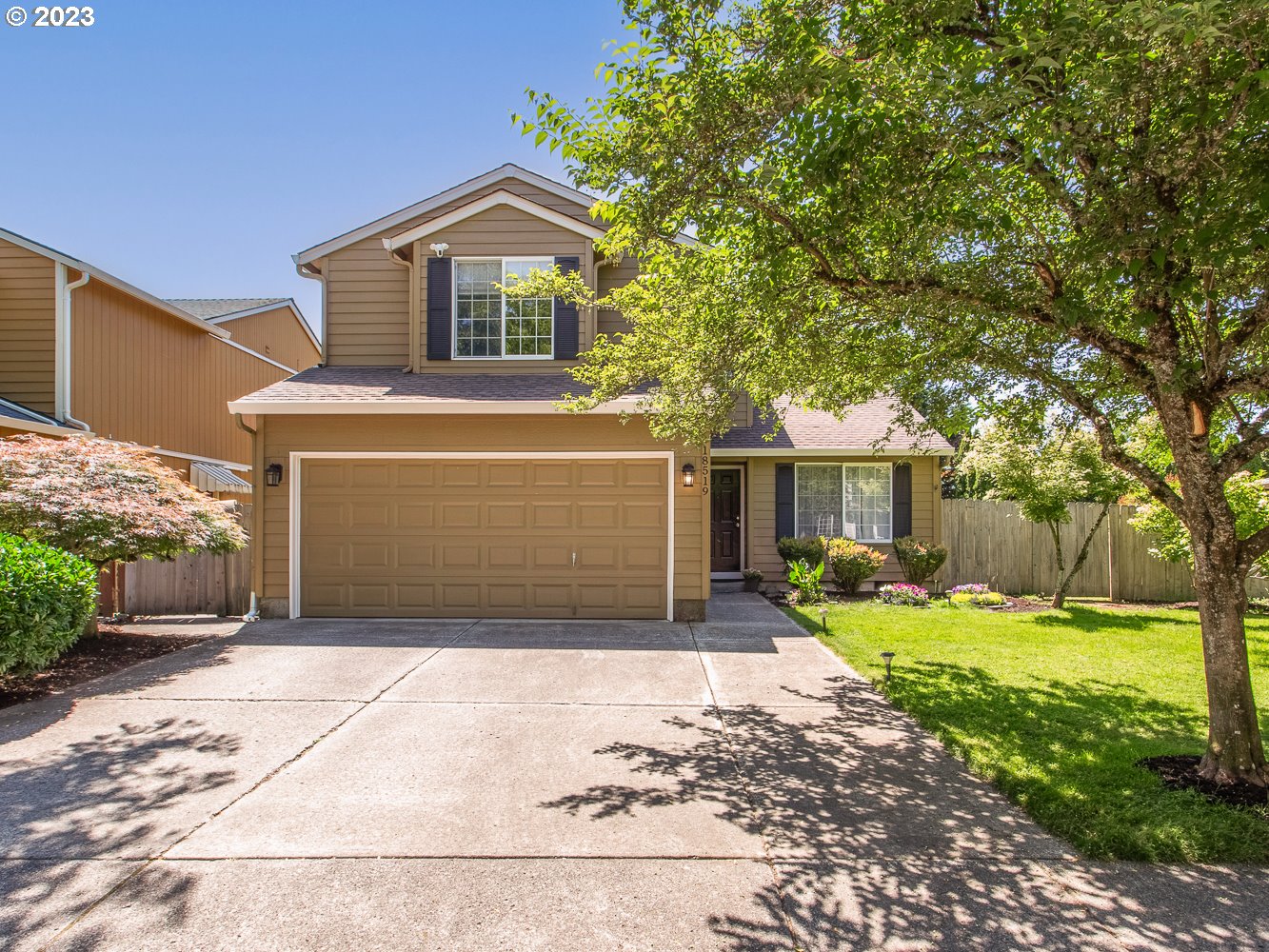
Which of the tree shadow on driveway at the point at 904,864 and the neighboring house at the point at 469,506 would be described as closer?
the tree shadow on driveway at the point at 904,864

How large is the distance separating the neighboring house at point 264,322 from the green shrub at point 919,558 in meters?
14.5

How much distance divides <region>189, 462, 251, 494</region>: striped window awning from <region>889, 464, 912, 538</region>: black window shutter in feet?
42.8

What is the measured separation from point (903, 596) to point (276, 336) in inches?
632

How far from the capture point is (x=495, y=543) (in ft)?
30.4

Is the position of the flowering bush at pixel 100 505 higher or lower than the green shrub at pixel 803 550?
higher

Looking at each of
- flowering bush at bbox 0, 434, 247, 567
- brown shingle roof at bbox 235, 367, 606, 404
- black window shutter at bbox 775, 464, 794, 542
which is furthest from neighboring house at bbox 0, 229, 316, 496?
black window shutter at bbox 775, 464, 794, 542

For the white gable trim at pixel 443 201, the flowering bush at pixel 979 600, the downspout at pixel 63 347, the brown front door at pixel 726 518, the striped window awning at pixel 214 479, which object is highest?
the white gable trim at pixel 443 201

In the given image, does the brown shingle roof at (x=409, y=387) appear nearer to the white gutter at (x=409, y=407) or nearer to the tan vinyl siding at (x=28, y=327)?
the white gutter at (x=409, y=407)

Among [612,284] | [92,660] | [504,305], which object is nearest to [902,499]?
[612,284]

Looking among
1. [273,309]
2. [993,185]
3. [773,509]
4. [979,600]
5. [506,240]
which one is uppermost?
[273,309]

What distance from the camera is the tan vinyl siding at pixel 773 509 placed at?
1264 cm

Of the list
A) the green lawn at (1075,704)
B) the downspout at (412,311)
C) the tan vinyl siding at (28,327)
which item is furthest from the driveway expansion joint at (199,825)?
the tan vinyl siding at (28,327)

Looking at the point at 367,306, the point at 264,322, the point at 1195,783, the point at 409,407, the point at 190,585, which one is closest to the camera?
the point at 1195,783

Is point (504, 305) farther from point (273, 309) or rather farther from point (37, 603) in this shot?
point (273, 309)
